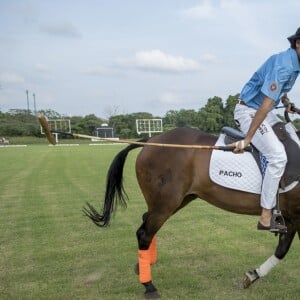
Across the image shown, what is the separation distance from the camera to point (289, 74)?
3.90m

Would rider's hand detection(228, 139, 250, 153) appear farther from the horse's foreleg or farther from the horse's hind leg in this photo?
the horse's foreleg

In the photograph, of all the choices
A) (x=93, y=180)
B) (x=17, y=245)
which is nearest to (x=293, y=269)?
(x=17, y=245)

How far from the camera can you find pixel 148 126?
82.6 meters

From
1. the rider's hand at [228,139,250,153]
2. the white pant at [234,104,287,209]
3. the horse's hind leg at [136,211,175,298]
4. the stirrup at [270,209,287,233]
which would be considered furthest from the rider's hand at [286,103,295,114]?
the horse's hind leg at [136,211,175,298]

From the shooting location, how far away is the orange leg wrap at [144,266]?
183 inches

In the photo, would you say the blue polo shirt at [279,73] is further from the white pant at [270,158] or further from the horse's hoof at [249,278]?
the horse's hoof at [249,278]

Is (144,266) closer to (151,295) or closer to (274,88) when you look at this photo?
(151,295)

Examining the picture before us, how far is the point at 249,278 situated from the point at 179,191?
134cm

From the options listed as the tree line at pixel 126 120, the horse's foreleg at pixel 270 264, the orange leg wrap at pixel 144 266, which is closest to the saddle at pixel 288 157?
the horse's foreleg at pixel 270 264

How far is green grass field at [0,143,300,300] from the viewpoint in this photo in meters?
4.75

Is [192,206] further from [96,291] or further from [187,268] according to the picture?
[96,291]

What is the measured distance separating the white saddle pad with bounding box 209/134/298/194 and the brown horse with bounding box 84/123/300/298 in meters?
0.07

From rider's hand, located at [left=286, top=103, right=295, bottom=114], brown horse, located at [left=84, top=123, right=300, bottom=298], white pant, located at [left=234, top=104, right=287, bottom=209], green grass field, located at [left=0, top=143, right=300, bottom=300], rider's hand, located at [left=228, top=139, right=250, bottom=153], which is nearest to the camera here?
rider's hand, located at [left=228, top=139, right=250, bottom=153]

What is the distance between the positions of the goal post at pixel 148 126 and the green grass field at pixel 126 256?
68.8 meters
